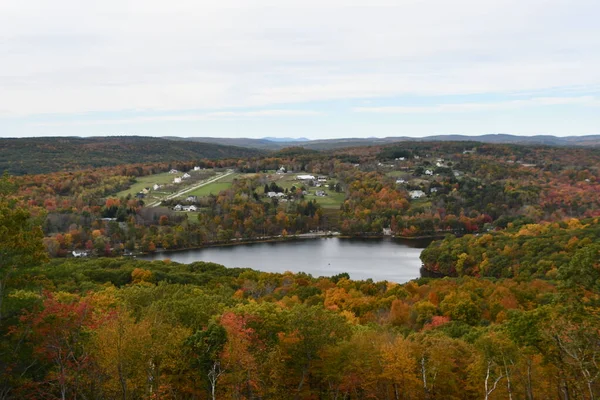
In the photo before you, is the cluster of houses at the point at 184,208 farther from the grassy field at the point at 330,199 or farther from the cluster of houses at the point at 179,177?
the grassy field at the point at 330,199

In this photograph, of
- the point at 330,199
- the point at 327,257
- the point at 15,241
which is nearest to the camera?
the point at 15,241

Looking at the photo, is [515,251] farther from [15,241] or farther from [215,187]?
[215,187]

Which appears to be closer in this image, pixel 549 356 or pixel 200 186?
pixel 549 356

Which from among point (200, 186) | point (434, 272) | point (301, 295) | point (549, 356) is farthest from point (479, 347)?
point (200, 186)

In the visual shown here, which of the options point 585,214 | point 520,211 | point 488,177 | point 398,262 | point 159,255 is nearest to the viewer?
point 398,262

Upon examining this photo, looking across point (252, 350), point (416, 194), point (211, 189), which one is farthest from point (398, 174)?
point (252, 350)

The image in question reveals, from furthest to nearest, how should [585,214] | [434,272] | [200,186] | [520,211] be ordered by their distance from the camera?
1. [200,186]
2. [520,211]
3. [585,214]
4. [434,272]

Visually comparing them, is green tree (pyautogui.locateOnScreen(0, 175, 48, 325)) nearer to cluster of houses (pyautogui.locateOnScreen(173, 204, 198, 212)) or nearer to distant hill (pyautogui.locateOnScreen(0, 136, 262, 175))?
cluster of houses (pyautogui.locateOnScreen(173, 204, 198, 212))

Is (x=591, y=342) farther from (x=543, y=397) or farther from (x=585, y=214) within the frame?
(x=585, y=214)
